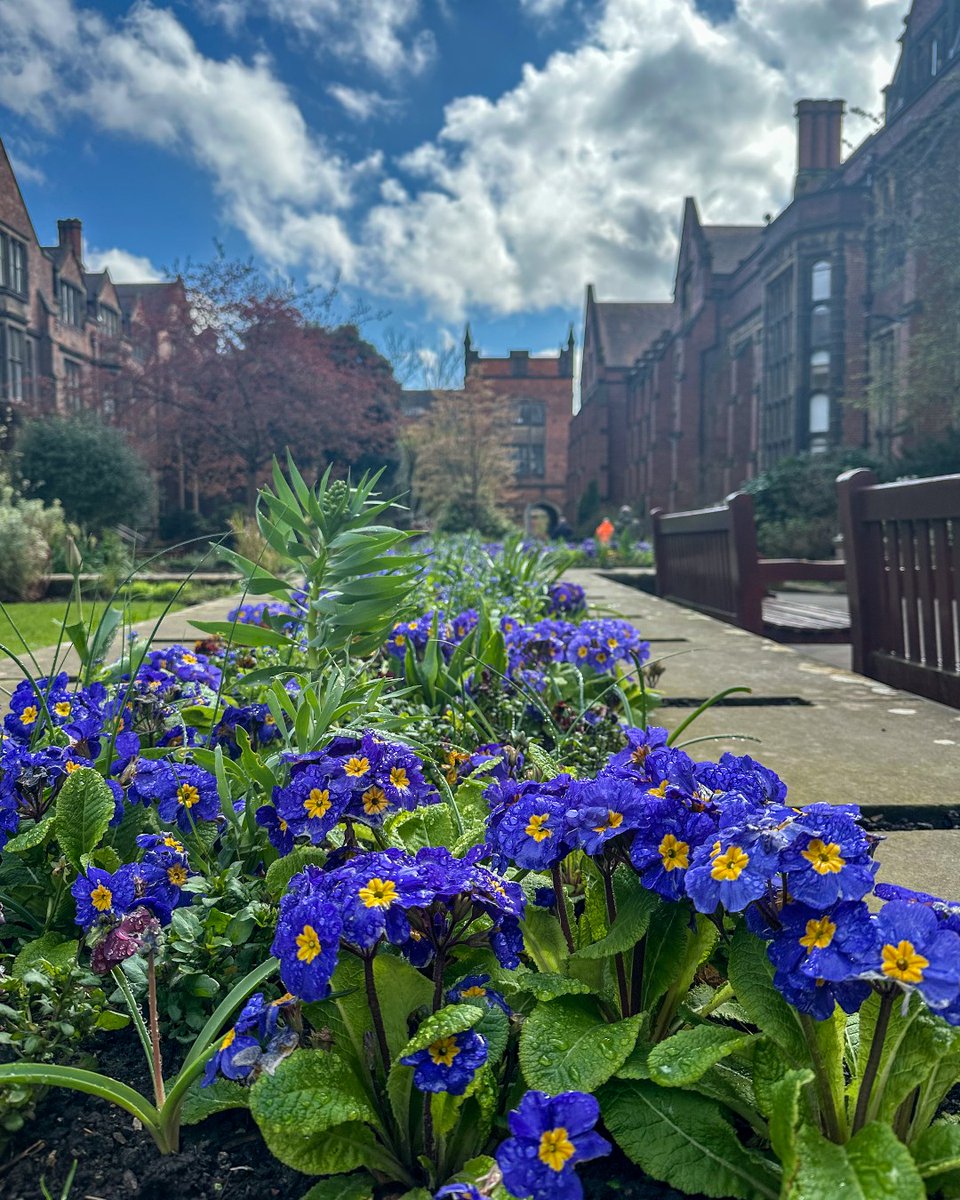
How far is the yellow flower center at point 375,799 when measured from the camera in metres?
1.21

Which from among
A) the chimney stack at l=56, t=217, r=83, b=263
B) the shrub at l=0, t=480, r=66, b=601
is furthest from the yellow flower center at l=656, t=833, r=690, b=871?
the chimney stack at l=56, t=217, r=83, b=263

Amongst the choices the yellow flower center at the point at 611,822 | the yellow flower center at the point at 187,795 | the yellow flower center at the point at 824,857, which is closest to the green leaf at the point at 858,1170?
the yellow flower center at the point at 824,857

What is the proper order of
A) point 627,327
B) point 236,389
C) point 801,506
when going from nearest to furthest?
point 801,506, point 236,389, point 627,327

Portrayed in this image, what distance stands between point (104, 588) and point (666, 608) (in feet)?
19.6

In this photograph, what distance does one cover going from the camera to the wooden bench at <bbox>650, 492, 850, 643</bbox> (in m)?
5.42

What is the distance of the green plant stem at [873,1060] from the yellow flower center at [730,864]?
0.52 ft

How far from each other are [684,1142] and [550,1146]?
0.62 feet

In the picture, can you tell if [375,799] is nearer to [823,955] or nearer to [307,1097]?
[307,1097]

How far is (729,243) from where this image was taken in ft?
104

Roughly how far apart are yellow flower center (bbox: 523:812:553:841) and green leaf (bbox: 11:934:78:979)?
630 millimetres

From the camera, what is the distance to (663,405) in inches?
1339

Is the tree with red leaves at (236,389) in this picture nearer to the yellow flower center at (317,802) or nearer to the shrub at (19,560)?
the shrub at (19,560)

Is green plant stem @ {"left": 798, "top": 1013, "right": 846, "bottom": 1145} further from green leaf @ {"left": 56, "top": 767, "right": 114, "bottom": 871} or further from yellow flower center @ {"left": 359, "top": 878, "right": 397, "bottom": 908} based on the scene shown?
green leaf @ {"left": 56, "top": 767, "right": 114, "bottom": 871}

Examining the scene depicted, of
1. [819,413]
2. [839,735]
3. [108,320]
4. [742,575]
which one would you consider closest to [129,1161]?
[839,735]
